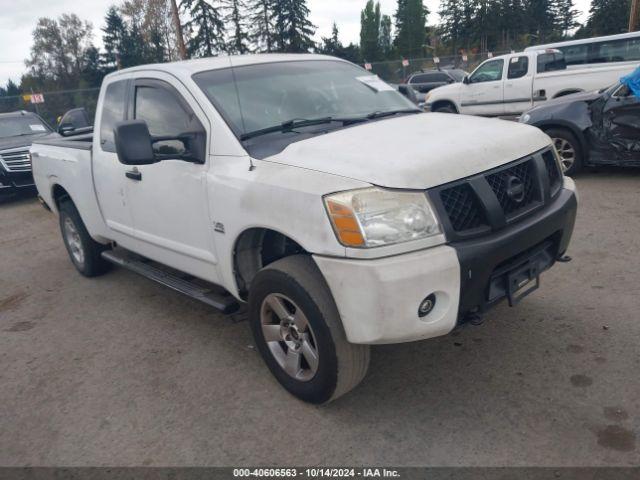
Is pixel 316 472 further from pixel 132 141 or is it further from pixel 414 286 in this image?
pixel 132 141

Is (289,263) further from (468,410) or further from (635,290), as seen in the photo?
(635,290)

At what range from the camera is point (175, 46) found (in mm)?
53156

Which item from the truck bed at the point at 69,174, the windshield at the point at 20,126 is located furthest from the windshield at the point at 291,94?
the windshield at the point at 20,126

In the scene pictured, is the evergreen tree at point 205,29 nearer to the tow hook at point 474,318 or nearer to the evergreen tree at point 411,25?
the evergreen tree at point 411,25

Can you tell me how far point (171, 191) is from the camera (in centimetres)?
350

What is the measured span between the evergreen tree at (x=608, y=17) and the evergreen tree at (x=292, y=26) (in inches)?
1174

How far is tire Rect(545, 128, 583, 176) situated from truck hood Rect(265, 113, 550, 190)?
4440 millimetres

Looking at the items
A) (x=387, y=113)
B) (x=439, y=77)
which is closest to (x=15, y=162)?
(x=387, y=113)

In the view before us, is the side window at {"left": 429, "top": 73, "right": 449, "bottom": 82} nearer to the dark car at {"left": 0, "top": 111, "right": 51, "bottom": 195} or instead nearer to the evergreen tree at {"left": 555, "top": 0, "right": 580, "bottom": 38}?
the dark car at {"left": 0, "top": 111, "right": 51, "bottom": 195}

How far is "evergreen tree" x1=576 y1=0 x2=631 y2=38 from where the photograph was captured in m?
53.7

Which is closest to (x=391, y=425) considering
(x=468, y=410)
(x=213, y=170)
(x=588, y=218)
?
(x=468, y=410)

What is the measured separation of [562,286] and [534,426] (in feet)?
5.92

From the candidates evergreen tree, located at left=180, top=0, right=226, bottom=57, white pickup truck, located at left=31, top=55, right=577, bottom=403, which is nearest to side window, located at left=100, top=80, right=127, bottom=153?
white pickup truck, located at left=31, top=55, right=577, bottom=403

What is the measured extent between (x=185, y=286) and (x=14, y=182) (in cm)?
805
